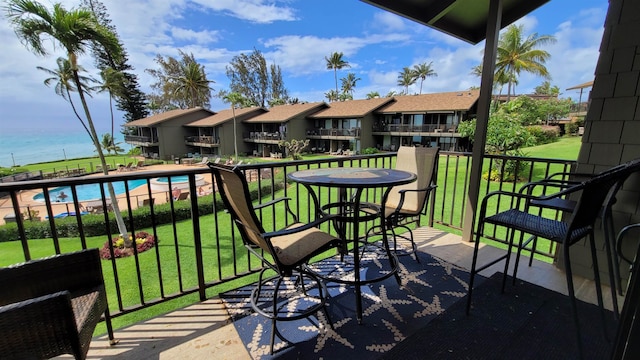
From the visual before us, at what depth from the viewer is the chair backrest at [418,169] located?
8.98ft

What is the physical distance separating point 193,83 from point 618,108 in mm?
33499

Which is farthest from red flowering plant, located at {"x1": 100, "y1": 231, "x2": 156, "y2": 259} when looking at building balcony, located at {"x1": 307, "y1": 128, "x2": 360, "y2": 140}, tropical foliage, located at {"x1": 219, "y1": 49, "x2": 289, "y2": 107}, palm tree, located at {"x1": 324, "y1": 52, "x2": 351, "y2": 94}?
palm tree, located at {"x1": 324, "y1": 52, "x2": 351, "y2": 94}

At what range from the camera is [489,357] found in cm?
155

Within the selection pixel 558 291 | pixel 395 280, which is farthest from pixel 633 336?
pixel 558 291

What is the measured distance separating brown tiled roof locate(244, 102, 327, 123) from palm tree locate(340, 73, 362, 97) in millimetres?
16523

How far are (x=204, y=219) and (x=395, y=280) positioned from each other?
347 inches

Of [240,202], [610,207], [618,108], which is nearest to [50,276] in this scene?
[240,202]

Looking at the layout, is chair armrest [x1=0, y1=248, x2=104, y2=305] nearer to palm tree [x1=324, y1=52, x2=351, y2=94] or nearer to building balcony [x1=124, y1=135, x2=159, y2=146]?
building balcony [x1=124, y1=135, x2=159, y2=146]

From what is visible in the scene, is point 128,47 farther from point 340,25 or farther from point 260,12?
point 340,25

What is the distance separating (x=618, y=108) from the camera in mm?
2109

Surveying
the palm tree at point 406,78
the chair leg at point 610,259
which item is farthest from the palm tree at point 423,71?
the chair leg at point 610,259

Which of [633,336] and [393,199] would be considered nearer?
[633,336]

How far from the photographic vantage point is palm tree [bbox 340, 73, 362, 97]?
40.2 m

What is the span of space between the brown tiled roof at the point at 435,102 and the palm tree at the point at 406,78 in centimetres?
2030
